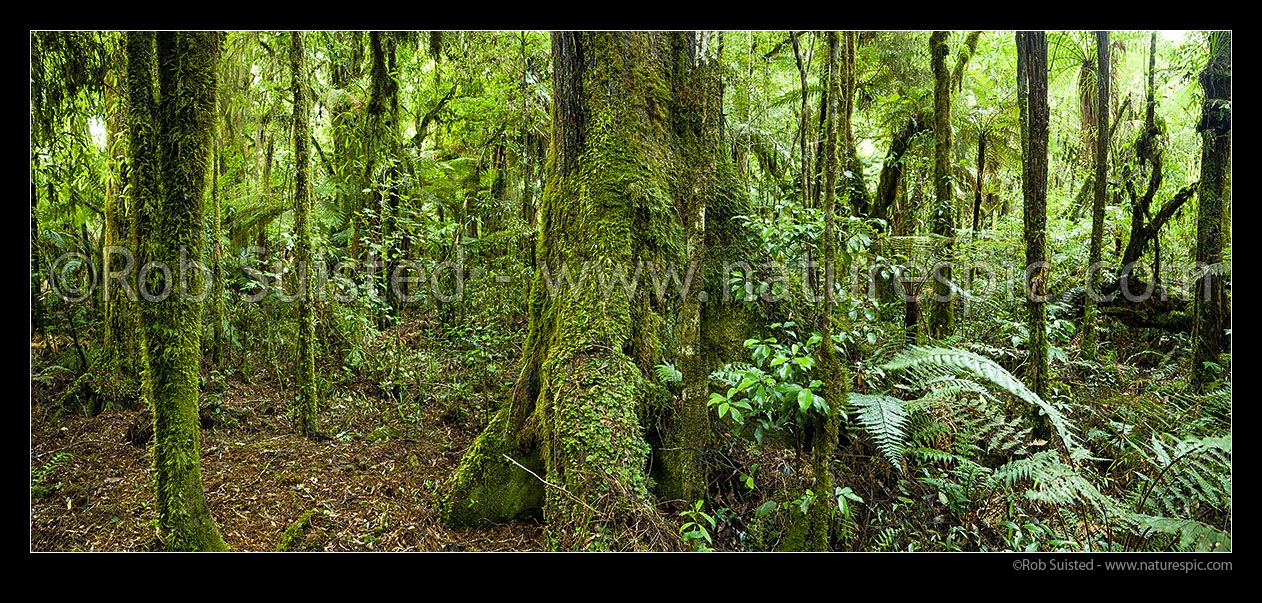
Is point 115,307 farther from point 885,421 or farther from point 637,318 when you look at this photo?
point 885,421

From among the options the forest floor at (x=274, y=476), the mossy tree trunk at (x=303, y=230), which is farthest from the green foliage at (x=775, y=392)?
the mossy tree trunk at (x=303, y=230)

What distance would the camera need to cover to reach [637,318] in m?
3.85

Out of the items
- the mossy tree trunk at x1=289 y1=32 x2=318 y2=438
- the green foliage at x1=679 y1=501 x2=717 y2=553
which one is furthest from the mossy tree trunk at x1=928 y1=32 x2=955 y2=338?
the mossy tree trunk at x1=289 y1=32 x2=318 y2=438

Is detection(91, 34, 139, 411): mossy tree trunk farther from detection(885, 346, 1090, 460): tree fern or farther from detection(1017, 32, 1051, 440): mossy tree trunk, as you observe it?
detection(1017, 32, 1051, 440): mossy tree trunk

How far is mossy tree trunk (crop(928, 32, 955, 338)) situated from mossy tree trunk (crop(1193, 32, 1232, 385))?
79.5 inches

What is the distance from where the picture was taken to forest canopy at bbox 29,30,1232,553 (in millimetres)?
3443

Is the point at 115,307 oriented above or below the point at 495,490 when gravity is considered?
above

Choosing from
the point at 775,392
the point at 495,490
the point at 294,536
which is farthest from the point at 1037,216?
the point at 294,536

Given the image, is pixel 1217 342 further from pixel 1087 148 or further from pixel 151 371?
pixel 151 371

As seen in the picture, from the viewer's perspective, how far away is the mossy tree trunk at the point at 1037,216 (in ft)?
14.0

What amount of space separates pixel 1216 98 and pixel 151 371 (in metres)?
8.78

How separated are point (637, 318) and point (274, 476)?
396 centimetres
